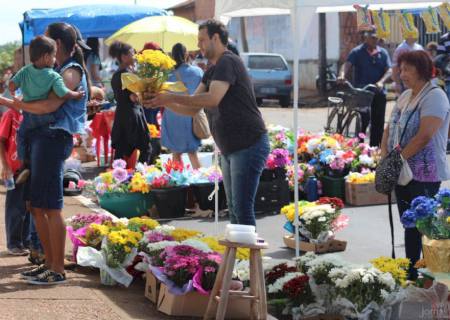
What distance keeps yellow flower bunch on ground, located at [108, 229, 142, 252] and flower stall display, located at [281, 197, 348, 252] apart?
73.4 inches

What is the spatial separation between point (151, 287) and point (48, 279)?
2.96 feet

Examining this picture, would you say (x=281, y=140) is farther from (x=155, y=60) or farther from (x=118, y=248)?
(x=155, y=60)

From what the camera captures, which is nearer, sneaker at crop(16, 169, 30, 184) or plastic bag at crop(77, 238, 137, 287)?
plastic bag at crop(77, 238, 137, 287)

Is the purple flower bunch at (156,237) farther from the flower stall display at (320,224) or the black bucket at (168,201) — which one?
the black bucket at (168,201)

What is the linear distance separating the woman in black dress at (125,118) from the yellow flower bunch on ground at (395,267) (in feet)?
19.1

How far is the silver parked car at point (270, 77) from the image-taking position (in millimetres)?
30000

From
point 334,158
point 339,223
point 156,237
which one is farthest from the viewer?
point 334,158

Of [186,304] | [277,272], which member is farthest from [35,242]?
[277,272]

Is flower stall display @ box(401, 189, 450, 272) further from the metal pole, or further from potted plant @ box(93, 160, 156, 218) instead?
the metal pole

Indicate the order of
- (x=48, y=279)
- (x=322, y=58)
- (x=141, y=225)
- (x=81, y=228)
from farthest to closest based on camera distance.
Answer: (x=322, y=58) → (x=81, y=228) → (x=141, y=225) → (x=48, y=279)

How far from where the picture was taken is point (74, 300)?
22.1 feet

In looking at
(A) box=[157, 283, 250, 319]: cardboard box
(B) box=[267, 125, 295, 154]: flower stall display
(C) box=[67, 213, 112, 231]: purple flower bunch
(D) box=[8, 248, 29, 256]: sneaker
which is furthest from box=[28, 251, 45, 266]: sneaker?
(B) box=[267, 125, 295, 154]: flower stall display

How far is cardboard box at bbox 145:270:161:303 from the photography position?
22.2 ft

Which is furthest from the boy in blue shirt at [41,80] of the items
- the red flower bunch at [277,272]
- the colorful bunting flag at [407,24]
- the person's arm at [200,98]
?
the colorful bunting flag at [407,24]
